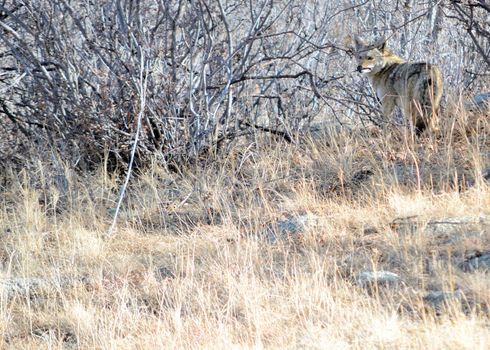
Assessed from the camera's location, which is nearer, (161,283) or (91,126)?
(161,283)

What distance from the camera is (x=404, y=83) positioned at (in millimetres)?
9102

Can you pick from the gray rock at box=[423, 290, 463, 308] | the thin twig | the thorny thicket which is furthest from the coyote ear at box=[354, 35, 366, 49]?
the gray rock at box=[423, 290, 463, 308]

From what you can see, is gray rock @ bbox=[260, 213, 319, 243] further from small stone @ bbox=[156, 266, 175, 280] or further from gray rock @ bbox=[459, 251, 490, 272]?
gray rock @ bbox=[459, 251, 490, 272]

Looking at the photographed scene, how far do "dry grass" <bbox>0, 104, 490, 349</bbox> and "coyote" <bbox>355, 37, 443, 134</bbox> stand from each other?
30 cm

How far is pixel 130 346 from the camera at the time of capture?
4879mm

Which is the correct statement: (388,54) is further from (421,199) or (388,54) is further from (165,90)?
(421,199)

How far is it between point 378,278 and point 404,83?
4.19m

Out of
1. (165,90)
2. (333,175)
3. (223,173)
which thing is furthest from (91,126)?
(333,175)

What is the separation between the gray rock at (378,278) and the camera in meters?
5.30

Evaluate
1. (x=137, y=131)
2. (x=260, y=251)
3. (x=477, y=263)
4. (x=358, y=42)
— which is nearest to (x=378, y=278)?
(x=477, y=263)

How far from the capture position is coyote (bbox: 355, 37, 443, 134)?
8.56 m

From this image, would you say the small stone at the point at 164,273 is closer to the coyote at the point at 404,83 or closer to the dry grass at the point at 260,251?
the dry grass at the point at 260,251

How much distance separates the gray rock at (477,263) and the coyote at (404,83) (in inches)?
116

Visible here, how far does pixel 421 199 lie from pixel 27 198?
382 centimetres
